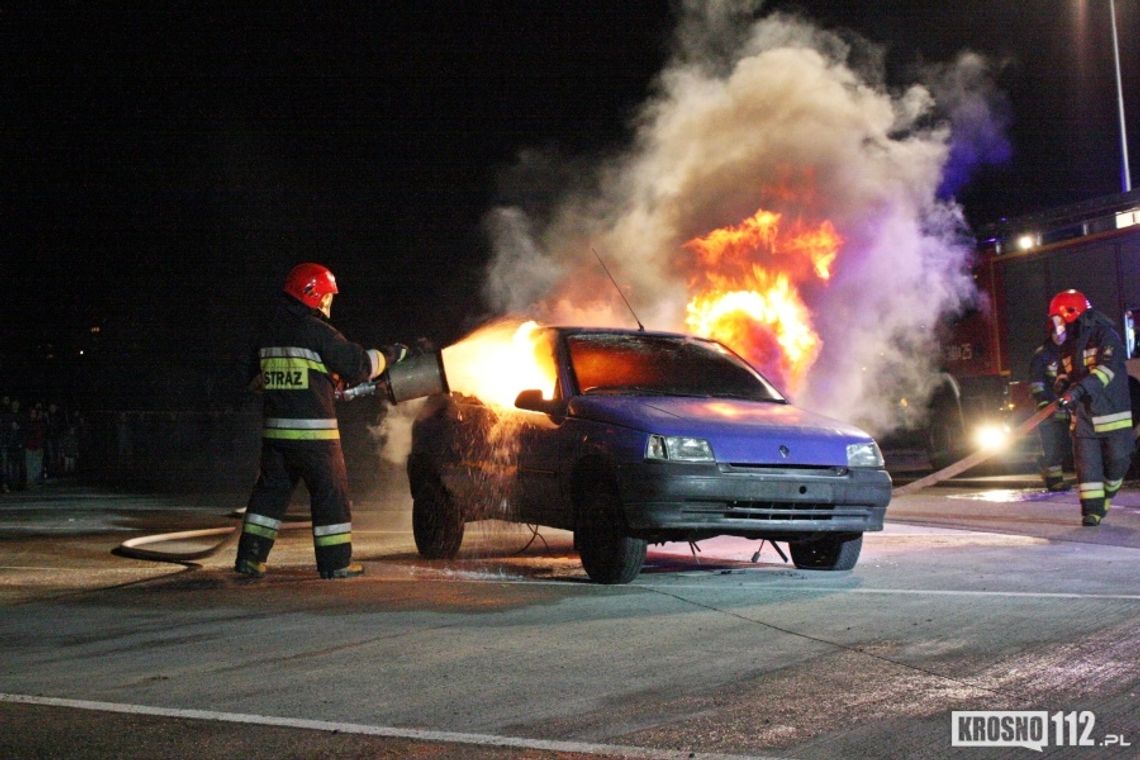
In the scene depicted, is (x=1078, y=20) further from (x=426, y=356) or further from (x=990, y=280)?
(x=426, y=356)

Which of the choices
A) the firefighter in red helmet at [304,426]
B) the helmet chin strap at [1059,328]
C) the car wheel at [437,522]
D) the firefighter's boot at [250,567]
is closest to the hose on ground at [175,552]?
the firefighter's boot at [250,567]

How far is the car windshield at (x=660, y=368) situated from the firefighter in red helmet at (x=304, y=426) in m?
1.36

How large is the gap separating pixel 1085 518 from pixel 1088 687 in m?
6.38

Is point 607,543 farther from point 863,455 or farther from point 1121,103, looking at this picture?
point 1121,103

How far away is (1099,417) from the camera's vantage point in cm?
1049

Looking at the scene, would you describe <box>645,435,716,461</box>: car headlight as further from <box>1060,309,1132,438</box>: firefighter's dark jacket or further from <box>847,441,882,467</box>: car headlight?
<box>1060,309,1132,438</box>: firefighter's dark jacket

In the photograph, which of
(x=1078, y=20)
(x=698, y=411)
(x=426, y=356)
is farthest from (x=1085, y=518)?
(x=1078, y=20)

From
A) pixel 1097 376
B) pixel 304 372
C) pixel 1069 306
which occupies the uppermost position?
pixel 1069 306

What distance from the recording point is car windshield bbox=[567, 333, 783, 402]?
26.1 feet

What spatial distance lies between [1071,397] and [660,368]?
4.34 meters

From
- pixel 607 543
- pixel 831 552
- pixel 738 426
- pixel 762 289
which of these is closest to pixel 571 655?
pixel 607 543

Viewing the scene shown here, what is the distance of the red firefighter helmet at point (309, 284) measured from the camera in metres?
8.05

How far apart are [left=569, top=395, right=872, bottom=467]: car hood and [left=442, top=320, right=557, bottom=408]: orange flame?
2.90 feet

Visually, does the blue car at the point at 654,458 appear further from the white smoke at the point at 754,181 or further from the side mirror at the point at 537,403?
the white smoke at the point at 754,181
